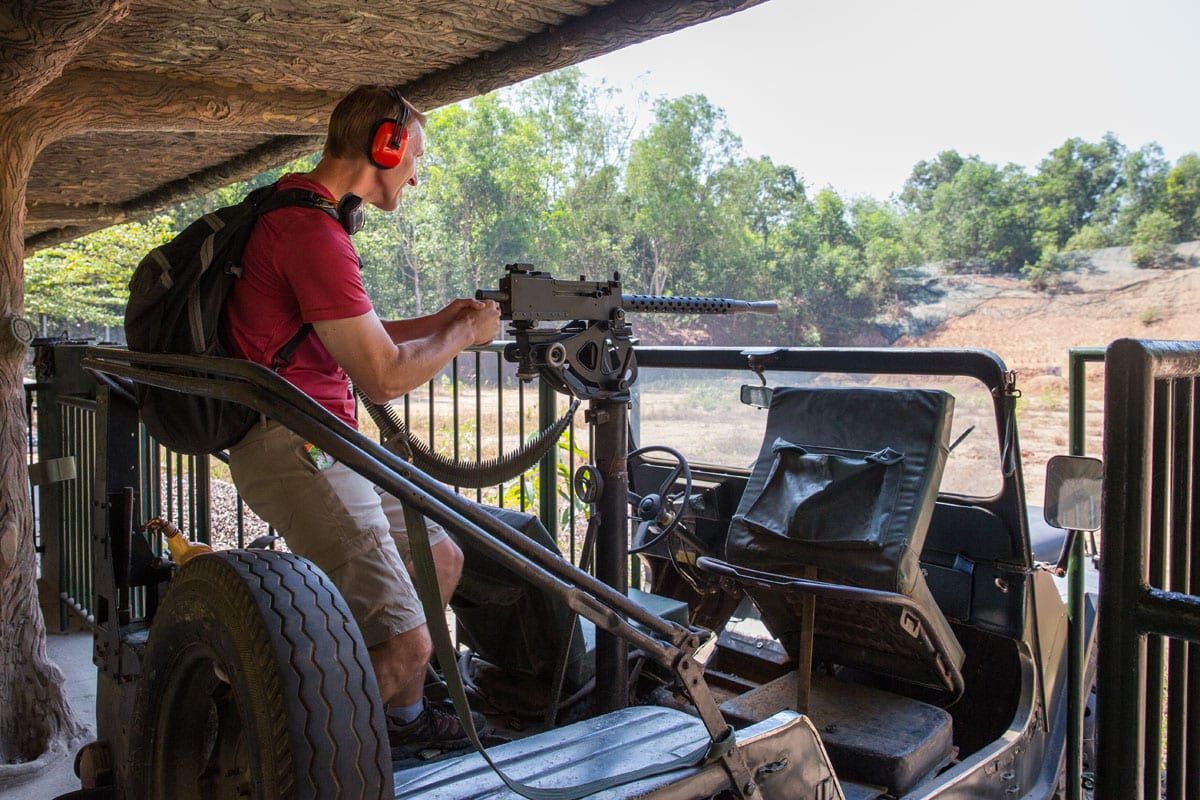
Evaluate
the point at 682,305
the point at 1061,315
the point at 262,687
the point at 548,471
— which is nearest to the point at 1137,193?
the point at 1061,315

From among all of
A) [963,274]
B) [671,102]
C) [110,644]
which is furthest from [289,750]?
[671,102]

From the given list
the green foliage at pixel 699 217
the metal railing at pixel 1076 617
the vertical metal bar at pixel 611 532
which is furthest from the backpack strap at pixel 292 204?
the green foliage at pixel 699 217

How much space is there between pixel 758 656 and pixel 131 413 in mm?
2022

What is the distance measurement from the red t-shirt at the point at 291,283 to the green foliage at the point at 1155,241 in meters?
30.7

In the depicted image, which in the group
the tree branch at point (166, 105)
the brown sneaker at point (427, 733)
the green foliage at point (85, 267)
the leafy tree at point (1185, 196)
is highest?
the leafy tree at point (1185, 196)

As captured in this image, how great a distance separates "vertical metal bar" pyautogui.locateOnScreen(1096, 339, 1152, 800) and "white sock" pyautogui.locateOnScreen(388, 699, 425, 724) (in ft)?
4.73

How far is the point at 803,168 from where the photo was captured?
36.4 meters

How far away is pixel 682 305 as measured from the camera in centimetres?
264

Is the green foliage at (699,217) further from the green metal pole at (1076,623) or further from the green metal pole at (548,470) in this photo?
the green metal pole at (1076,623)

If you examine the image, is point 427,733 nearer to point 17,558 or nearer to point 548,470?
point 548,470

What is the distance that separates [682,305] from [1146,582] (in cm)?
159

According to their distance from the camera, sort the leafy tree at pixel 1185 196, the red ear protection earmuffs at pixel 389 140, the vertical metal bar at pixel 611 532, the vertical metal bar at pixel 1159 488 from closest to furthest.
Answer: the vertical metal bar at pixel 1159 488 < the red ear protection earmuffs at pixel 389 140 < the vertical metal bar at pixel 611 532 < the leafy tree at pixel 1185 196

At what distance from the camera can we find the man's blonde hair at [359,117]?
2.07m

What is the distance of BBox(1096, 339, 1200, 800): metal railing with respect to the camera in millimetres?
1221
